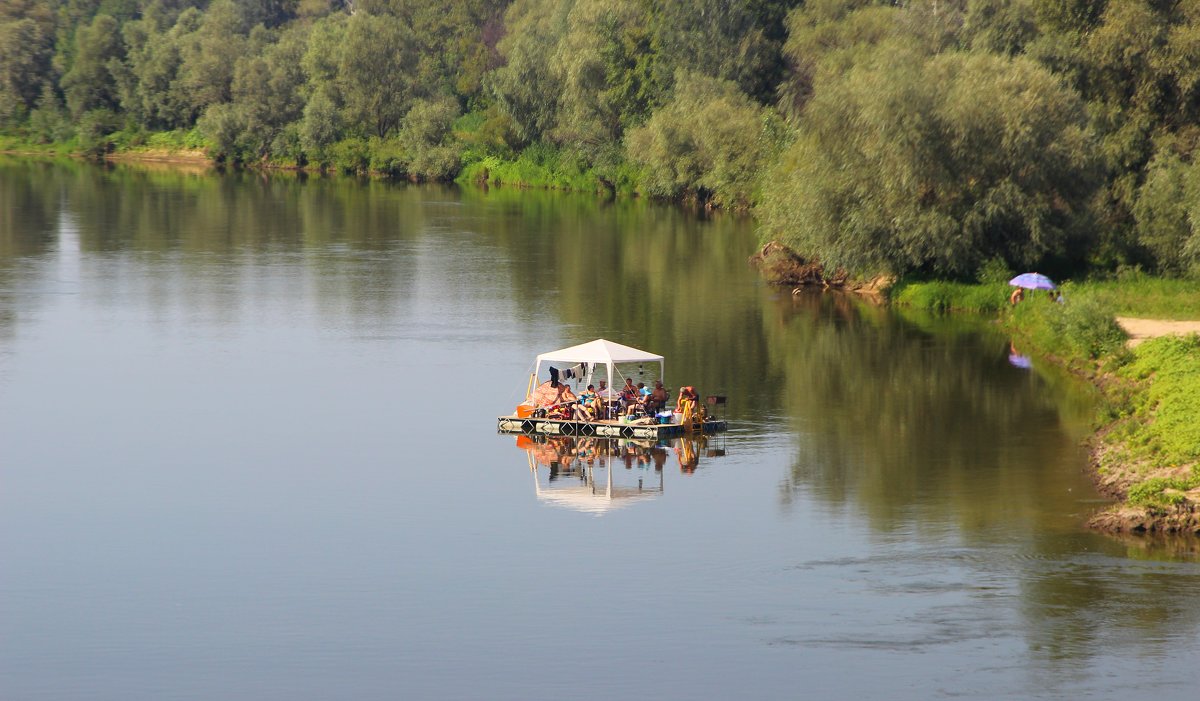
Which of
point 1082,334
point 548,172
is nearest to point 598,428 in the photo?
point 1082,334

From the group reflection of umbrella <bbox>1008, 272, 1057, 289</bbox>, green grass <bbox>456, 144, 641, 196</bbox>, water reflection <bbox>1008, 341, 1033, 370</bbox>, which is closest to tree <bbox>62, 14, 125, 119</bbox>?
green grass <bbox>456, 144, 641, 196</bbox>

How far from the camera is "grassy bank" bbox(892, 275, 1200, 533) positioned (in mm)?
27234

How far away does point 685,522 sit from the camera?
1120 inches

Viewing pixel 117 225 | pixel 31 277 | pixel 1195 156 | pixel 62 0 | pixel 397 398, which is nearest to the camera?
pixel 397 398

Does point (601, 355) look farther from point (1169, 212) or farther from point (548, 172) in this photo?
point (548, 172)

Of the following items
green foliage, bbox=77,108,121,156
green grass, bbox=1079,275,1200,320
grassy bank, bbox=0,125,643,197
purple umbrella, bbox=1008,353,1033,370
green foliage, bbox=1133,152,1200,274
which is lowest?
purple umbrella, bbox=1008,353,1033,370

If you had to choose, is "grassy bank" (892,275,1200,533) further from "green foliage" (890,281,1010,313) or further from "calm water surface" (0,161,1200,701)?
"calm water surface" (0,161,1200,701)

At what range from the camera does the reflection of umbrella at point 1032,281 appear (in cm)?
4747

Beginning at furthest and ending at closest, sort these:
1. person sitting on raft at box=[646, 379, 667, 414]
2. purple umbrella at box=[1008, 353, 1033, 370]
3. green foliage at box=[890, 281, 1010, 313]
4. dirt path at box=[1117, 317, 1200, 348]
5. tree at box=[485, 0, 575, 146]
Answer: tree at box=[485, 0, 575, 146] → green foliage at box=[890, 281, 1010, 313] → purple umbrella at box=[1008, 353, 1033, 370] → dirt path at box=[1117, 317, 1200, 348] → person sitting on raft at box=[646, 379, 667, 414]

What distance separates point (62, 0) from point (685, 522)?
141212mm

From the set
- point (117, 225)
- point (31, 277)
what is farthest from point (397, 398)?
point (117, 225)

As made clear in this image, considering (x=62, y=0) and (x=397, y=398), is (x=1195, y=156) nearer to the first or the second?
(x=397, y=398)

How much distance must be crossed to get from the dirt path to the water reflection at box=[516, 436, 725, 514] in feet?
45.7

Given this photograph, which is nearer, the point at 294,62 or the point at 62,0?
the point at 294,62
